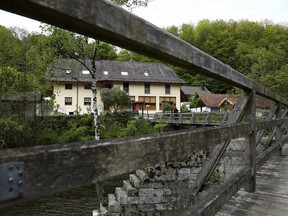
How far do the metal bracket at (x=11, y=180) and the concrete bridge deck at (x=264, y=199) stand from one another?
1940 millimetres

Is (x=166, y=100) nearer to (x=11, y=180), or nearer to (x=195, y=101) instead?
(x=195, y=101)

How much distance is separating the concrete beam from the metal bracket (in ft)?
1.37

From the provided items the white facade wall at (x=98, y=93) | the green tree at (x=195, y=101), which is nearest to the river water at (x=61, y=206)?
the white facade wall at (x=98, y=93)

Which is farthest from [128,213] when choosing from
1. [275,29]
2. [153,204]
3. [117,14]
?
[275,29]

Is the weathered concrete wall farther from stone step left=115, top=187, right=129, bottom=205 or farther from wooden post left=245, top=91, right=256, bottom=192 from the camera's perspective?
wooden post left=245, top=91, right=256, bottom=192

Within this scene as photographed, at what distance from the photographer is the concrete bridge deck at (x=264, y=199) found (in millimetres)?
2652

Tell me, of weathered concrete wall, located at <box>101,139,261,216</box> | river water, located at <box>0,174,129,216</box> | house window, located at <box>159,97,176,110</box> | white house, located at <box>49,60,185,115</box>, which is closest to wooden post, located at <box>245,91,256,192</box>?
weathered concrete wall, located at <box>101,139,261,216</box>

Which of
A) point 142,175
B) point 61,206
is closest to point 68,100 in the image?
point 61,206

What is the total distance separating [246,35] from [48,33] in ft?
166

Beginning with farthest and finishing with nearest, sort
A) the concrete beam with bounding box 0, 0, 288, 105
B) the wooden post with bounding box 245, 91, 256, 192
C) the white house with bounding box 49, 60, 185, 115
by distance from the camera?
the white house with bounding box 49, 60, 185, 115
the wooden post with bounding box 245, 91, 256, 192
the concrete beam with bounding box 0, 0, 288, 105

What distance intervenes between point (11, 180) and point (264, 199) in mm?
2676

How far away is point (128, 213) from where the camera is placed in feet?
23.5

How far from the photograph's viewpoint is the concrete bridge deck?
2.65m

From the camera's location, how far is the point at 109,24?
1.15m
